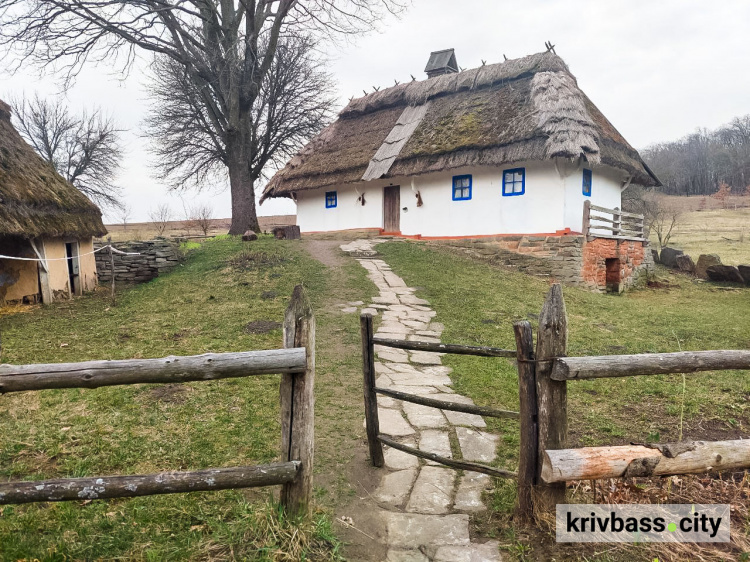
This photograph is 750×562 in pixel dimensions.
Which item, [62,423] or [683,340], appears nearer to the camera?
[62,423]

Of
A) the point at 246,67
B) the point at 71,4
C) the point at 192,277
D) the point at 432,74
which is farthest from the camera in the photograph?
the point at 432,74

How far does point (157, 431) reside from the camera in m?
3.94

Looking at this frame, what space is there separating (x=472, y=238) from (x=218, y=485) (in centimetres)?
1297

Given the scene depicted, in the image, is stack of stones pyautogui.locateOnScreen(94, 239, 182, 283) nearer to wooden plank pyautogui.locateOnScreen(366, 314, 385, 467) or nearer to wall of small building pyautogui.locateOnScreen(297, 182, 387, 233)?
wall of small building pyautogui.locateOnScreen(297, 182, 387, 233)

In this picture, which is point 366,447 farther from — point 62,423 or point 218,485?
point 62,423

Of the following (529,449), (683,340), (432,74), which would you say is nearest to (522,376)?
(529,449)

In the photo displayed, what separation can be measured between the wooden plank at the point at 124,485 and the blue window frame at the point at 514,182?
12830mm

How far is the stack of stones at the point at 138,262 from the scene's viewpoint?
39.7 feet

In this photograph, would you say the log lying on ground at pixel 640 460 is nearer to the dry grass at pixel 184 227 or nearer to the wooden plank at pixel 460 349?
the wooden plank at pixel 460 349

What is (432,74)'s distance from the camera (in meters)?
19.9

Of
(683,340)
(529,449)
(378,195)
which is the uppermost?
(378,195)

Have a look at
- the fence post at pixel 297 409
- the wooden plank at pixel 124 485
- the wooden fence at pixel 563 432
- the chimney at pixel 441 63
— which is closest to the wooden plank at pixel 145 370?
the fence post at pixel 297 409

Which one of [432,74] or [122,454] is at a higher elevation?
[432,74]

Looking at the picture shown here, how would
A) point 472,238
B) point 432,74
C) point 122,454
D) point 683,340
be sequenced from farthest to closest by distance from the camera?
point 432,74
point 472,238
point 683,340
point 122,454
